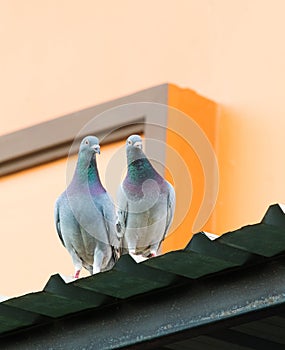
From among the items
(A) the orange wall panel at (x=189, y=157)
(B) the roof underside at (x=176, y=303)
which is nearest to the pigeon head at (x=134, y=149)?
(A) the orange wall panel at (x=189, y=157)

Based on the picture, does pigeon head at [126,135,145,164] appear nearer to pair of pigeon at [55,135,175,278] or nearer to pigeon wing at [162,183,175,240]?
pair of pigeon at [55,135,175,278]

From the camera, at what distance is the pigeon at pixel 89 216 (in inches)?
281

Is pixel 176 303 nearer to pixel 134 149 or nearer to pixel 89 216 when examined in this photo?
pixel 134 149

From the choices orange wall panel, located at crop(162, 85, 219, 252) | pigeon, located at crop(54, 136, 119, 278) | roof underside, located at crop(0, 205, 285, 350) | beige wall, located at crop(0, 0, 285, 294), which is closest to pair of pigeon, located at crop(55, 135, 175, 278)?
pigeon, located at crop(54, 136, 119, 278)

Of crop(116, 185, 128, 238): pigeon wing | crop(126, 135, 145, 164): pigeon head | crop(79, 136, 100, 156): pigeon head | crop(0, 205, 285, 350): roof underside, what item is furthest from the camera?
crop(79, 136, 100, 156): pigeon head

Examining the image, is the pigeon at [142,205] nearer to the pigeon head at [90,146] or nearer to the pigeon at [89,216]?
the pigeon at [89,216]

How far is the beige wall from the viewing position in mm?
9242

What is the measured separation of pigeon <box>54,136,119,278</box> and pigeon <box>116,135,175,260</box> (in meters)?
0.08

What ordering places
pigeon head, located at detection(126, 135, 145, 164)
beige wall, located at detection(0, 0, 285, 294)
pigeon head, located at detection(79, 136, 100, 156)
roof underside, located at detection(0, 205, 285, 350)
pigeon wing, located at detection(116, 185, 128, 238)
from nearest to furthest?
roof underside, located at detection(0, 205, 285, 350)
pigeon head, located at detection(126, 135, 145, 164)
pigeon wing, located at detection(116, 185, 128, 238)
pigeon head, located at detection(79, 136, 100, 156)
beige wall, located at detection(0, 0, 285, 294)

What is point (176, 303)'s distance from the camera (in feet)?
19.5

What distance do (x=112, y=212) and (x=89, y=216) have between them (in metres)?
0.11

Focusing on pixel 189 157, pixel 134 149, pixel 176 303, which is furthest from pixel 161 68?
pixel 176 303

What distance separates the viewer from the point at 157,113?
9430 mm

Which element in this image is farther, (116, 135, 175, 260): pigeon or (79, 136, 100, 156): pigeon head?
(79, 136, 100, 156): pigeon head
